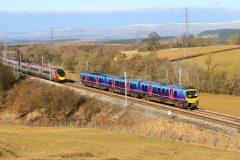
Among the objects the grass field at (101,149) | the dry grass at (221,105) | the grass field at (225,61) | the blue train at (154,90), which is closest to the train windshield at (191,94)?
the blue train at (154,90)

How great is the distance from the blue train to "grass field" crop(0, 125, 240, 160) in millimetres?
12756

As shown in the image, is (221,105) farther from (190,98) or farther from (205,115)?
(205,115)

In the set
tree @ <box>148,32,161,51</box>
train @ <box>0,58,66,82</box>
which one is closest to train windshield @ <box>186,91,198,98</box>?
train @ <box>0,58,66,82</box>

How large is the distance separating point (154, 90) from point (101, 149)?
25986 millimetres

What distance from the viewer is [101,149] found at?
35.4m

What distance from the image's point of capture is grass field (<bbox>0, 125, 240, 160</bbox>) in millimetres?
31312

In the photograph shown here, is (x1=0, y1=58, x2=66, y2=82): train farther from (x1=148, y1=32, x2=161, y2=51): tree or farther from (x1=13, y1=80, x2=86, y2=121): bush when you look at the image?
(x1=148, y1=32, x2=161, y2=51): tree

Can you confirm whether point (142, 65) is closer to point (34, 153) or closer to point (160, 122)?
point (160, 122)

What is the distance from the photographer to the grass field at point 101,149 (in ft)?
103

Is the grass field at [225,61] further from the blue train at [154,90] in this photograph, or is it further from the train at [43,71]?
the train at [43,71]

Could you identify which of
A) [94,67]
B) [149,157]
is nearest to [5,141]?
[149,157]

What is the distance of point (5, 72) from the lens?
9675 cm

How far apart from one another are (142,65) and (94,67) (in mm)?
20614

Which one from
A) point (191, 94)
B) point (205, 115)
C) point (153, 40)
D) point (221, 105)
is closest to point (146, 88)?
point (191, 94)
